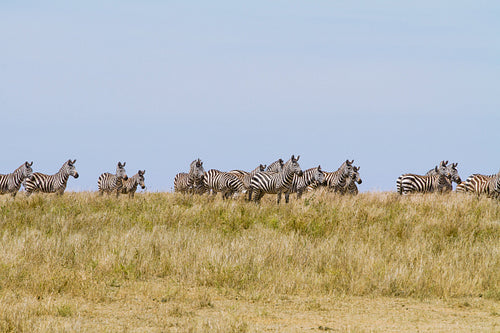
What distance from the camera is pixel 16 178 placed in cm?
2798

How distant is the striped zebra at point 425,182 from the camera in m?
27.2

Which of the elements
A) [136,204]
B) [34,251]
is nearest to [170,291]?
[34,251]

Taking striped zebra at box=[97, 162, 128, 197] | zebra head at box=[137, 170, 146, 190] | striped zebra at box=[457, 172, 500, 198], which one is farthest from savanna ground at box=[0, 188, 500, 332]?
striped zebra at box=[97, 162, 128, 197]

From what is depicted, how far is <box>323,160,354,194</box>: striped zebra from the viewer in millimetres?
25311

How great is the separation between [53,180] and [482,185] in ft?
59.8

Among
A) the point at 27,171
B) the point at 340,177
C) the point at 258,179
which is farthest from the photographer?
the point at 27,171

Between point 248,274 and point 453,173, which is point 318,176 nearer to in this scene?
point 453,173

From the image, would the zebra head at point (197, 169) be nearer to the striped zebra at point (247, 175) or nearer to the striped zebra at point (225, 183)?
the striped zebra at point (225, 183)

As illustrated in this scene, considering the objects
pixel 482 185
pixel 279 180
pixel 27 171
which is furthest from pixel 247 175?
pixel 27 171

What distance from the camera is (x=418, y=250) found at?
10586 millimetres

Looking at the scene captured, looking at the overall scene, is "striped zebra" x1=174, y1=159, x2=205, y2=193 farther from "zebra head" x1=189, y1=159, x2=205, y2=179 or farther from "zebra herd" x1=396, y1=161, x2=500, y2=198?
"zebra herd" x1=396, y1=161, x2=500, y2=198

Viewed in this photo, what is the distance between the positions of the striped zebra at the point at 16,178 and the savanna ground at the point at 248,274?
14637 mm

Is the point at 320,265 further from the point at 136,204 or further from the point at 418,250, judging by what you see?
the point at 136,204

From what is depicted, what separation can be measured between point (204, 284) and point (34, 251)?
3068 millimetres
